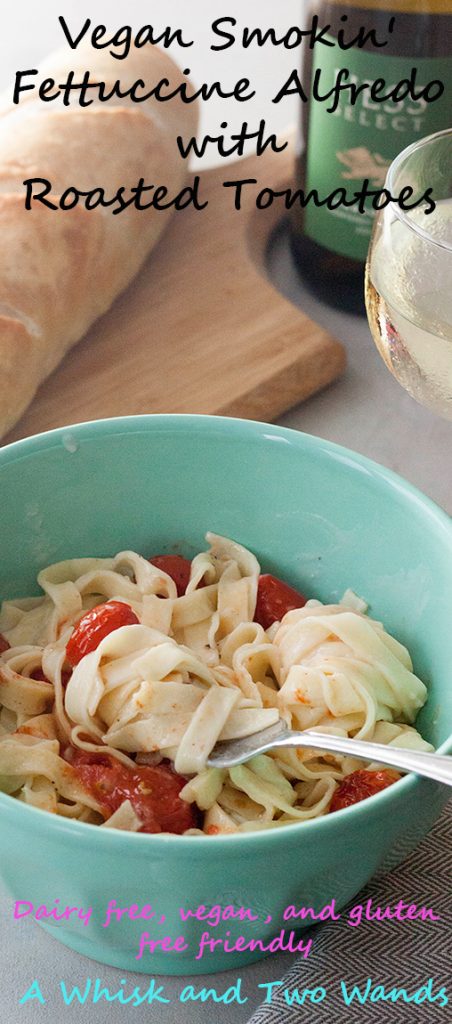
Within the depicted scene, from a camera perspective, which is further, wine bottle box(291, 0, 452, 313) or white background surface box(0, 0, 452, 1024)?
wine bottle box(291, 0, 452, 313)

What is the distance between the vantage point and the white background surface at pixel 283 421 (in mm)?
1239

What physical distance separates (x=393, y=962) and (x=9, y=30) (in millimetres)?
3028

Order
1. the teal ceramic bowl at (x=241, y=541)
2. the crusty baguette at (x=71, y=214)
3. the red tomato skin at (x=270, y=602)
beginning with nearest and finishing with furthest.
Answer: the teal ceramic bowl at (x=241, y=541), the red tomato skin at (x=270, y=602), the crusty baguette at (x=71, y=214)

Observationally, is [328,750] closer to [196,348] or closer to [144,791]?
[144,791]

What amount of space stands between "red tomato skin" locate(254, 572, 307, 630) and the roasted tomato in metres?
0.30

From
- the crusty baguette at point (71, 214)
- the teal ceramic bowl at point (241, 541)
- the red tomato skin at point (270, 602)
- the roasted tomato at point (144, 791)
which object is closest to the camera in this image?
the teal ceramic bowl at point (241, 541)

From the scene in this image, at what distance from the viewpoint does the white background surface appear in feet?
4.07

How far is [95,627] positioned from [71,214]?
1.04 meters

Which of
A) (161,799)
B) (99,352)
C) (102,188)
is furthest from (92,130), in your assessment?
(161,799)

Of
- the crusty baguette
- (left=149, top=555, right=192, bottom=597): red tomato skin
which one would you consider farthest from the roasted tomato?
the crusty baguette

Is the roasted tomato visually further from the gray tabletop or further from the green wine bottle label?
the green wine bottle label

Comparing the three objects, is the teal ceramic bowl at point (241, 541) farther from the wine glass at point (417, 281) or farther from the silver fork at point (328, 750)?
the wine glass at point (417, 281)

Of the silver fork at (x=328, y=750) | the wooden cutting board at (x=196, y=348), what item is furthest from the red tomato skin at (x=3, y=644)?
the wooden cutting board at (x=196, y=348)

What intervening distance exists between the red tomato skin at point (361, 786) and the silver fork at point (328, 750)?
5 centimetres
